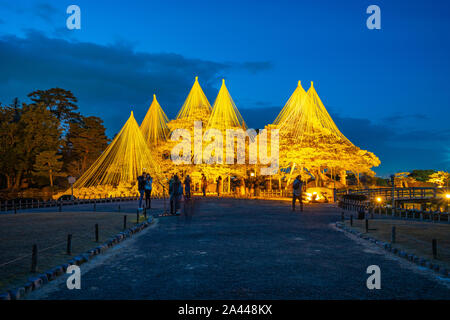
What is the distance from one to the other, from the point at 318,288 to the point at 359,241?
5.42 metres

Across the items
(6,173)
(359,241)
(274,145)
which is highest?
(274,145)

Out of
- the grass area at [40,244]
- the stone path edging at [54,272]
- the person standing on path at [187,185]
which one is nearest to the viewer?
the stone path edging at [54,272]

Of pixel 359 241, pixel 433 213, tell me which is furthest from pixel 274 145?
pixel 359 241

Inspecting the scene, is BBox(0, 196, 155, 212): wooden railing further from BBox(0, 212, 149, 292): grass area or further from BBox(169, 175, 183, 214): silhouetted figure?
BBox(0, 212, 149, 292): grass area

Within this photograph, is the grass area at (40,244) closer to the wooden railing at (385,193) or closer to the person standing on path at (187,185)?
the person standing on path at (187,185)

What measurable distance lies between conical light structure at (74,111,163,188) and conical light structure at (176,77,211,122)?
8684 mm

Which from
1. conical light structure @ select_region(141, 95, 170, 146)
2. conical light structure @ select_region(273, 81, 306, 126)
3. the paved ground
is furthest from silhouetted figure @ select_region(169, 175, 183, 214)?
conical light structure @ select_region(141, 95, 170, 146)

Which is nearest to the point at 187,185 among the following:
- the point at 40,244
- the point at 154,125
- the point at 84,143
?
the point at 40,244

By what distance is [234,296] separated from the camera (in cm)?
494

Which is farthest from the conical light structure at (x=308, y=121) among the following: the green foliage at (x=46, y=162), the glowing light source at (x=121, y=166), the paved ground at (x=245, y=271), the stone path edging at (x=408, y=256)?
the paved ground at (x=245, y=271)

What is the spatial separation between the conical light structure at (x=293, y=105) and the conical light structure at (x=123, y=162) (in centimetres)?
1569

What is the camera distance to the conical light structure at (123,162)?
3419cm

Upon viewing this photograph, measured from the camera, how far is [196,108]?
4391 cm
